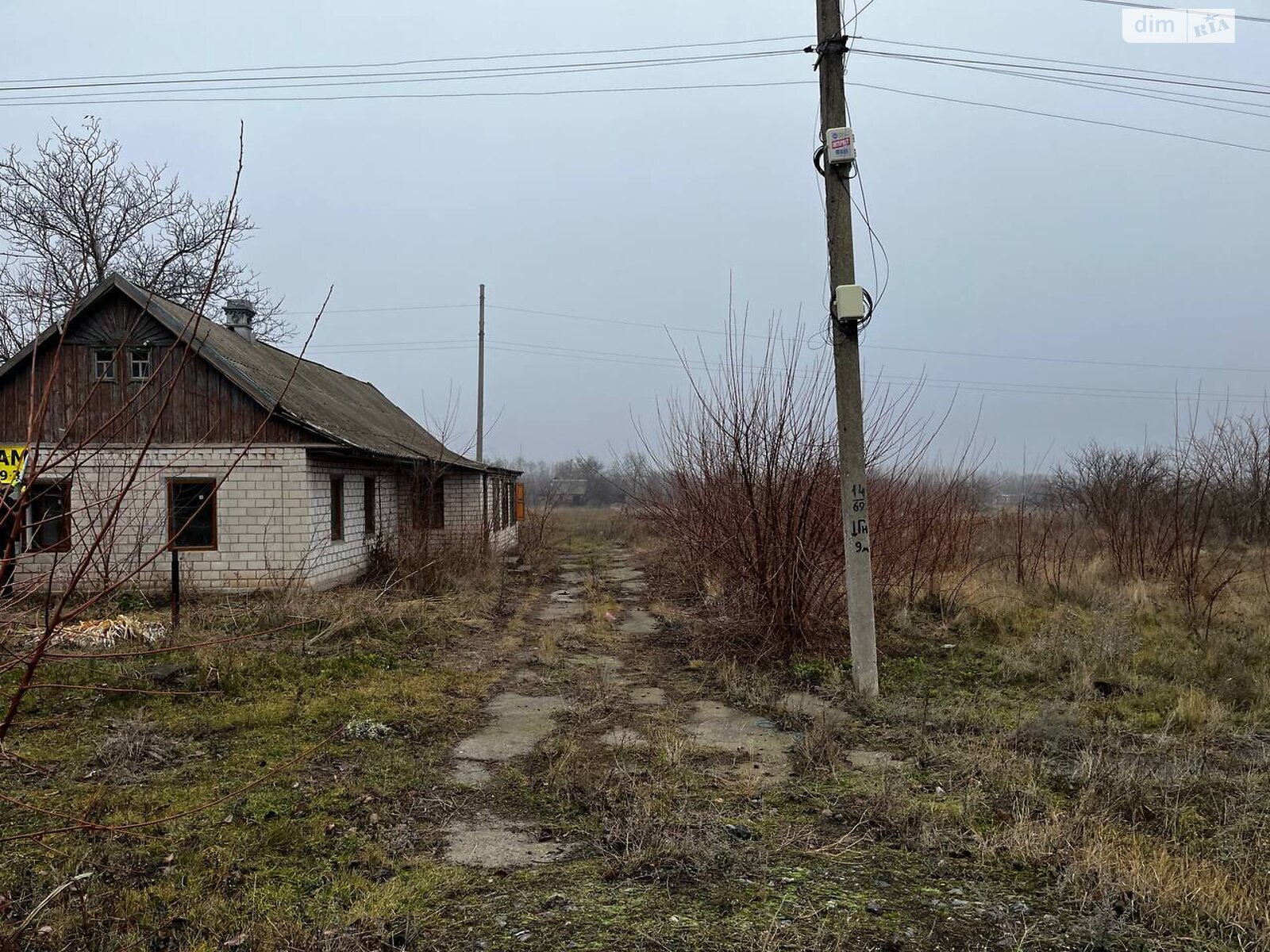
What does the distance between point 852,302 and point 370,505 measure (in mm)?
11560

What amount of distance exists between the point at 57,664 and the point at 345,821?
15.9 feet

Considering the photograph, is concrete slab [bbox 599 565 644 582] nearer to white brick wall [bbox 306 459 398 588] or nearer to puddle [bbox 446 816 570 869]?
white brick wall [bbox 306 459 398 588]

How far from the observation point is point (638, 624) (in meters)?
11.2

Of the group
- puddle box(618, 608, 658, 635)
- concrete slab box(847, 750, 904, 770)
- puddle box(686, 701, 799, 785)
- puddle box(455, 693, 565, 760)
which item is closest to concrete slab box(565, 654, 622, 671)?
puddle box(455, 693, 565, 760)

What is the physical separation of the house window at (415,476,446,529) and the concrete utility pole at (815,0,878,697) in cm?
978

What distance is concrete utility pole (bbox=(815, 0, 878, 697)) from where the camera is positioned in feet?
21.3

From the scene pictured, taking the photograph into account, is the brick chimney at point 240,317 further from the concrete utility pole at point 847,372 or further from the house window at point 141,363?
the concrete utility pole at point 847,372

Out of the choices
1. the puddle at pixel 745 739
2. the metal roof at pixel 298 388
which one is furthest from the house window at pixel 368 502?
the puddle at pixel 745 739

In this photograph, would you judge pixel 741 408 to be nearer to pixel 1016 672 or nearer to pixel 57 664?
pixel 1016 672

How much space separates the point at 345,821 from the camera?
4.12 m

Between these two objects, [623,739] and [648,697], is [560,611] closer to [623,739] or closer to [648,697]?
[648,697]

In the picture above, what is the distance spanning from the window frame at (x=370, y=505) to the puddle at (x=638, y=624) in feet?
19.2

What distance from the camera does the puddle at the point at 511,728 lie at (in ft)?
17.9

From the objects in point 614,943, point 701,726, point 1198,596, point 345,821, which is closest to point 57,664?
point 345,821
